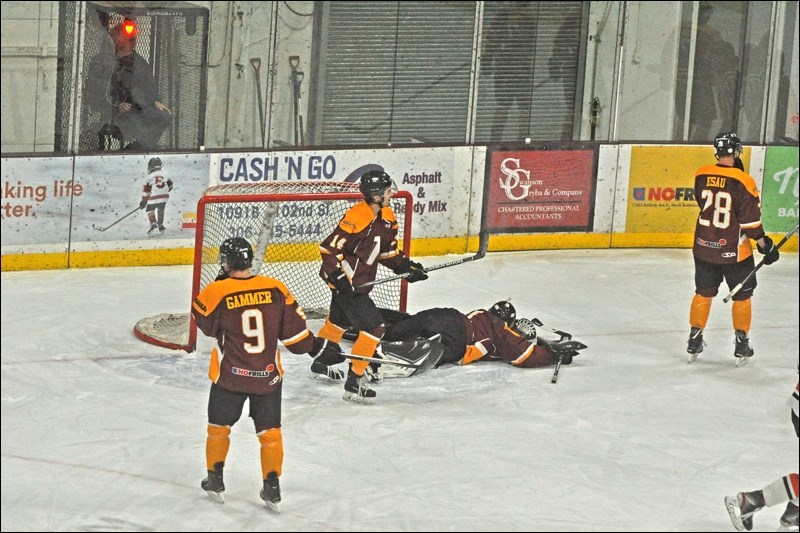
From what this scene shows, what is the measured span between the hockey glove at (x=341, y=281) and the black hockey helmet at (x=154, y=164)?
287 cm

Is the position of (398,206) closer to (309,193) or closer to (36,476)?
(309,193)

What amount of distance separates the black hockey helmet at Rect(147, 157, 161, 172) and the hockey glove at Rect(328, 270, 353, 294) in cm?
287

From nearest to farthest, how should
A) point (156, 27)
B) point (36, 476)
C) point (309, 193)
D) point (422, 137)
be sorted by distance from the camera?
point (36, 476) → point (309, 193) → point (156, 27) → point (422, 137)

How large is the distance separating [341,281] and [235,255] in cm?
167

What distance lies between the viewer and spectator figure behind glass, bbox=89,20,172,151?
10.3 meters

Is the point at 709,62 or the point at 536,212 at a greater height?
the point at 709,62

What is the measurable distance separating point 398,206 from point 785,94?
14.0 ft

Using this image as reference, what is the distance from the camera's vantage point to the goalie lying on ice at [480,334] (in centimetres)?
829

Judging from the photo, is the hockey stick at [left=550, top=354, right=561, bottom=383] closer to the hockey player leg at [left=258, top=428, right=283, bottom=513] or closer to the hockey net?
the hockey net

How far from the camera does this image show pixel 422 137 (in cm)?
1220

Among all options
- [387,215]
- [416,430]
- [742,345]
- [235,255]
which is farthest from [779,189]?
[235,255]

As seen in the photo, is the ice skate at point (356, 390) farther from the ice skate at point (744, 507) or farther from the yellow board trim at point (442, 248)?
the ice skate at point (744, 507)

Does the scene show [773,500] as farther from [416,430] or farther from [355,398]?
[355,398]

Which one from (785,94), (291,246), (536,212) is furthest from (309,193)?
(785,94)
